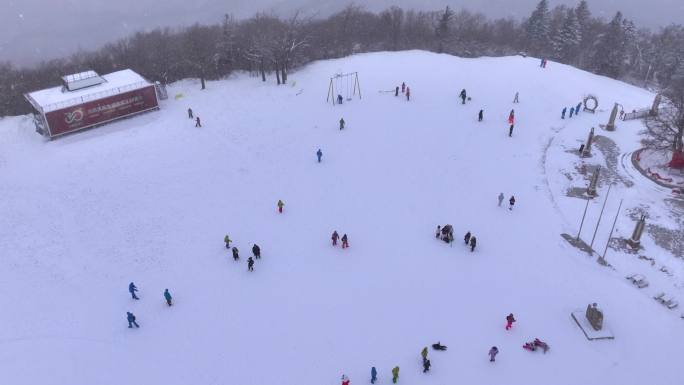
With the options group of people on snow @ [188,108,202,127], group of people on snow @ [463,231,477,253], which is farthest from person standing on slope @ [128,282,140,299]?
group of people on snow @ [188,108,202,127]

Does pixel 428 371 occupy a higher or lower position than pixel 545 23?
lower

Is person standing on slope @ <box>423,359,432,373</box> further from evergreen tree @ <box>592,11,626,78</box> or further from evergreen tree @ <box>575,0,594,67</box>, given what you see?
evergreen tree @ <box>575,0,594,67</box>

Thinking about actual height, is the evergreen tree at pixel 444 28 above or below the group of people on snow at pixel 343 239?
above

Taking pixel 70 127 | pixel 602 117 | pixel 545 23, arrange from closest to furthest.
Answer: pixel 70 127 → pixel 602 117 → pixel 545 23

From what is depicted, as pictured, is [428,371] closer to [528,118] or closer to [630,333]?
[630,333]

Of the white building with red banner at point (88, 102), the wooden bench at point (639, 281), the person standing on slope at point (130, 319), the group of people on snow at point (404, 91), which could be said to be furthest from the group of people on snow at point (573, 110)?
the person standing on slope at point (130, 319)

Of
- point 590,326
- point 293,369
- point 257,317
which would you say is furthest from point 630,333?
point 257,317

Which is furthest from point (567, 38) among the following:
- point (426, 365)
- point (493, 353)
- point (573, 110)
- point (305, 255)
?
point (426, 365)

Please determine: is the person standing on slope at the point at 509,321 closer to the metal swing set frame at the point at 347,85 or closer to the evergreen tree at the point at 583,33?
the metal swing set frame at the point at 347,85
